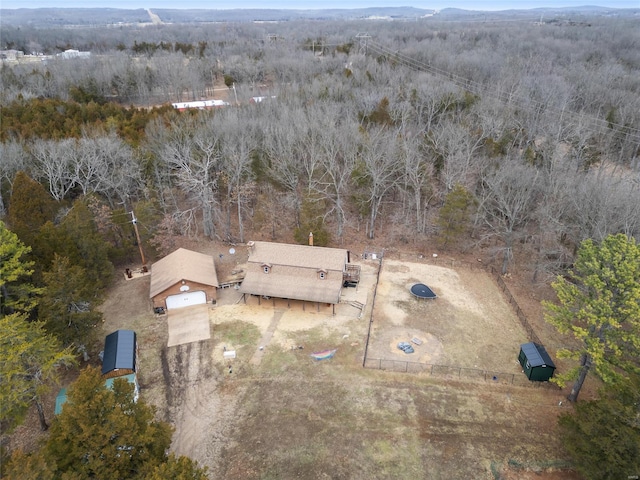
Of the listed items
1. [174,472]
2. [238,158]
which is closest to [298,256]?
[238,158]

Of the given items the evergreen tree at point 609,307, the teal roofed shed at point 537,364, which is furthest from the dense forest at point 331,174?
the teal roofed shed at point 537,364

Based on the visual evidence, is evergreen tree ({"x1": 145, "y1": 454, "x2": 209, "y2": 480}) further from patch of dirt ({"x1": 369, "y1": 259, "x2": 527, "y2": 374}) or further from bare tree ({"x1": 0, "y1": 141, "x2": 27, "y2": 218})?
bare tree ({"x1": 0, "y1": 141, "x2": 27, "y2": 218})

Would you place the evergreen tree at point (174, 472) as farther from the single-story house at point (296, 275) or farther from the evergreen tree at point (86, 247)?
the evergreen tree at point (86, 247)

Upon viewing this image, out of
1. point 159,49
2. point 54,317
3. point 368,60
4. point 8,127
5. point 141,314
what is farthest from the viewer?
point 159,49

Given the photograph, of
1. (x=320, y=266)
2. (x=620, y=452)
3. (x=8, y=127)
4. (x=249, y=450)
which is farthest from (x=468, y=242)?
(x=8, y=127)

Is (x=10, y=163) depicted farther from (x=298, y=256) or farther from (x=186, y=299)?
(x=298, y=256)

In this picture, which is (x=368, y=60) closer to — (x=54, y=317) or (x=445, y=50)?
(x=445, y=50)

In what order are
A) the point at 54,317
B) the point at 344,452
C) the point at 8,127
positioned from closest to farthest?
the point at 344,452 < the point at 54,317 < the point at 8,127
